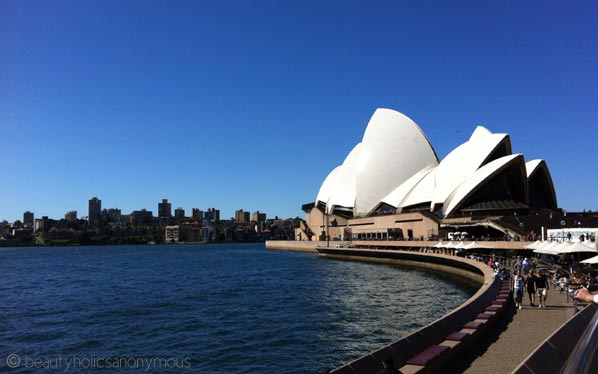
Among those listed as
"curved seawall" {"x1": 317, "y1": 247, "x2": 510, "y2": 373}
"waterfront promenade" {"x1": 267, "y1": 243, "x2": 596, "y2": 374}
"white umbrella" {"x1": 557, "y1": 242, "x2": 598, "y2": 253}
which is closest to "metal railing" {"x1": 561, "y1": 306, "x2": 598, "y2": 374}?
"waterfront promenade" {"x1": 267, "y1": 243, "x2": 596, "y2": 374}

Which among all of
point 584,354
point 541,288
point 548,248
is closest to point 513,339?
point 541,288

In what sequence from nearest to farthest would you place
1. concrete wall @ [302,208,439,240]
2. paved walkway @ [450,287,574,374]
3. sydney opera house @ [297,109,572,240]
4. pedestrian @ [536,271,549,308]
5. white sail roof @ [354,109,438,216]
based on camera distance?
paved walkway @ [450,287,574,374], pedestrian @ [536,271,549,308], sydney opera house @ [297,109,572,240], concrete wall @ [302,208,439,240], white sail roof @ [354,109,438,216]

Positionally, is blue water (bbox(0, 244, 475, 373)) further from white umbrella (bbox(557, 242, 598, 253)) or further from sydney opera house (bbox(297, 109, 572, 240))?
sydney opera house (bbox(297, 109, 572, 240))

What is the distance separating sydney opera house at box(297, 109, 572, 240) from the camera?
144ft

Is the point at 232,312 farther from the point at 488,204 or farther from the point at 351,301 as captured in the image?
the point at 488,204

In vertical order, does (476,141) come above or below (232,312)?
above

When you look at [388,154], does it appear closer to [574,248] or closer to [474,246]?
[474,246]

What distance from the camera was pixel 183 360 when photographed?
1116cm

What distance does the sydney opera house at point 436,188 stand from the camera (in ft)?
144

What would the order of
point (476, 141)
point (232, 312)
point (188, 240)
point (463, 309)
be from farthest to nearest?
point (188, 240) < point (476, 141) < point (232, 312) < point (463, 309)

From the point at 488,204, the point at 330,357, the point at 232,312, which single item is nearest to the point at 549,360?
the point at 330,357

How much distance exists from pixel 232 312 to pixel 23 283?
21739mm

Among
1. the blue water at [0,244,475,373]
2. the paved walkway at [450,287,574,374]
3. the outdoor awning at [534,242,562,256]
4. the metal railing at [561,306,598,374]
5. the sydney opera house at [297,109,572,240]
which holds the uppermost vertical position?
the sydney opera house at [297,109,572,240]

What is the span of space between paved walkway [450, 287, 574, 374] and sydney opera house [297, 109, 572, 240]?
1038 inches
